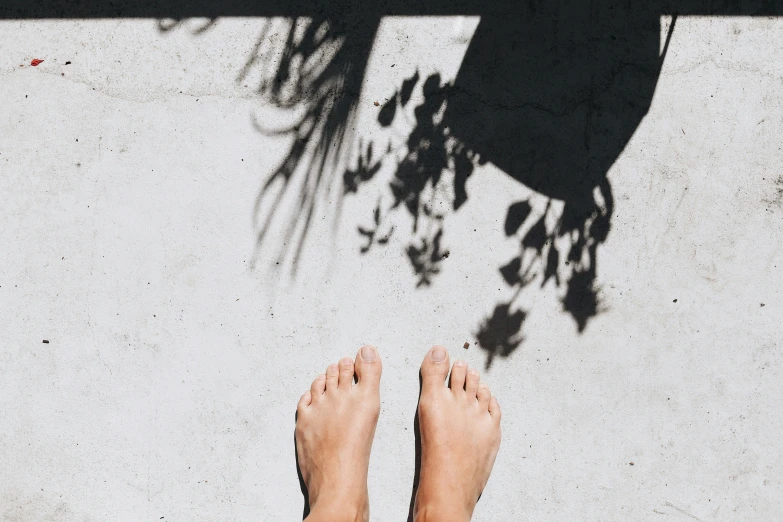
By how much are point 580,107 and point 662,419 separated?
1.54 m

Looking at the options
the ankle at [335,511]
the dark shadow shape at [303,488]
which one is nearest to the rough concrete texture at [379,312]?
the dark shadow shape at [303,488]

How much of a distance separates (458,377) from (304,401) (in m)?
0.74

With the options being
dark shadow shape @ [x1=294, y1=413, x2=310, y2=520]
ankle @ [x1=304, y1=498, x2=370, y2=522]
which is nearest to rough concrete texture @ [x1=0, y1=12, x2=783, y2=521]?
dark shadow shape @ [x1=294, y1=413, x2=310, y2=520]

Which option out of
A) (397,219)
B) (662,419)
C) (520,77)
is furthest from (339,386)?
(520,77)

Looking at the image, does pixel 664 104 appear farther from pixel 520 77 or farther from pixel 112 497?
pixel 112 497

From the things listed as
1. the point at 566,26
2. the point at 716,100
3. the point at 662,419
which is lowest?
the point at 662,419

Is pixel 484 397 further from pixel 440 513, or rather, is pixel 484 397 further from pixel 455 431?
pixel 440 513

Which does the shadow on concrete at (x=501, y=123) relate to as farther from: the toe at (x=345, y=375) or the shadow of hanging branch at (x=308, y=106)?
the toe at (x=345, y=375)

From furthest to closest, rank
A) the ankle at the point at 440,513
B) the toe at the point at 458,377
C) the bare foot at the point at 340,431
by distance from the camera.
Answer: the toe at the point at 458,377 < the bare foot at the point at 340,431 < the ankle at the point at 440,513

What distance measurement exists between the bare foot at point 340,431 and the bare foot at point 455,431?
0.25 meters

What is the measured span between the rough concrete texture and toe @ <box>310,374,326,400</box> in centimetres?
5

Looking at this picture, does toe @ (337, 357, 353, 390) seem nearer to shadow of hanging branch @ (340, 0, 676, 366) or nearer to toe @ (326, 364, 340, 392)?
toe @ (326, 364, 340, 392)

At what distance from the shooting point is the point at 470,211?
2.84 metres

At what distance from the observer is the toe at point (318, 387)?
2787 millimetres
